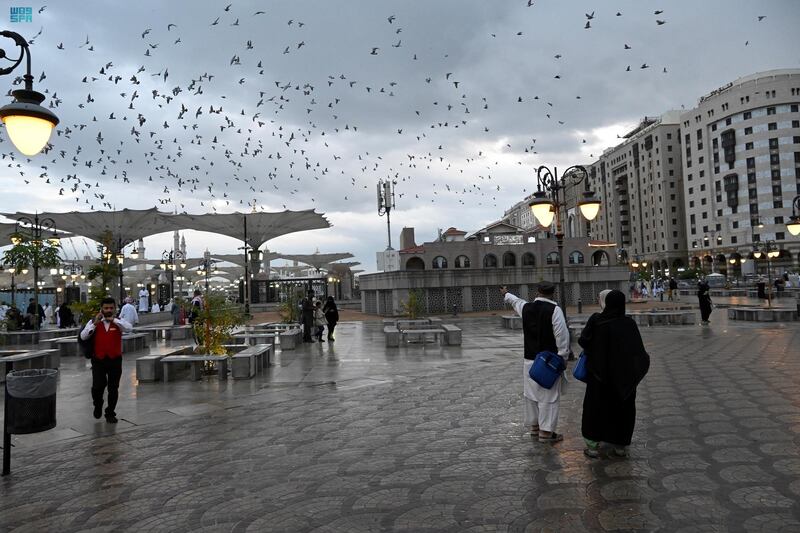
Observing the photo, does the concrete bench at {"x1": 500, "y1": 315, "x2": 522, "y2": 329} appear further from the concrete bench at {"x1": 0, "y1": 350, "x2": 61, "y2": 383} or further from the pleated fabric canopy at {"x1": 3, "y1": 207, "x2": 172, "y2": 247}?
the pleated fabric canopy at {"x1": 3, "y1": 207, "x2": 172, "y2": 247}

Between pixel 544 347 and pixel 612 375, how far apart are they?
784 mm

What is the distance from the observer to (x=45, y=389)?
4.98 meters

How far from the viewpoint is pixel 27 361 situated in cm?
1149

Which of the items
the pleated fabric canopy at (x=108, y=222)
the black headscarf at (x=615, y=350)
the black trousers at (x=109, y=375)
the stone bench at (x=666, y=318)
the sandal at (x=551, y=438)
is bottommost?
the stone bench at (x=666, y=318)

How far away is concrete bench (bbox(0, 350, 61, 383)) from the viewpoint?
10.9 m

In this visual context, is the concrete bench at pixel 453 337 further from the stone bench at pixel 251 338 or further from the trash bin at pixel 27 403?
A: the trash bin at pixel 27 403

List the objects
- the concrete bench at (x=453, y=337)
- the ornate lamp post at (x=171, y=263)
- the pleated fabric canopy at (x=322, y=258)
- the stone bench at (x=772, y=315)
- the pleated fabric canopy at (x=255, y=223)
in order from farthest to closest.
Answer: the pleated fabric canopy at (x=322, y=258) → the pleated fabric canopy at (x=255, y=223) → the ornate lamp post at (x=171, y=263) → the stone bench at (x=772, y=315) → the concrete bench at (x=453, y=337)

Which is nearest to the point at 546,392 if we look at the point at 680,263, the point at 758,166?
the point at 758,166

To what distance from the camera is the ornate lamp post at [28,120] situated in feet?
15.0

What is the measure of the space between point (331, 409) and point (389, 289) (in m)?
25.0

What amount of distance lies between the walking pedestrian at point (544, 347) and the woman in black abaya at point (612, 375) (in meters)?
0.36

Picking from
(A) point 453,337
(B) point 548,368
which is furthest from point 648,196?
(B) point 548,368

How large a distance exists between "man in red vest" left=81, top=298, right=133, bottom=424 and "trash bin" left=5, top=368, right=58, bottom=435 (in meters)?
2.17

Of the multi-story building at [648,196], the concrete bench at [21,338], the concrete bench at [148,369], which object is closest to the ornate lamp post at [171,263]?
the concrete bench at [21,338]
